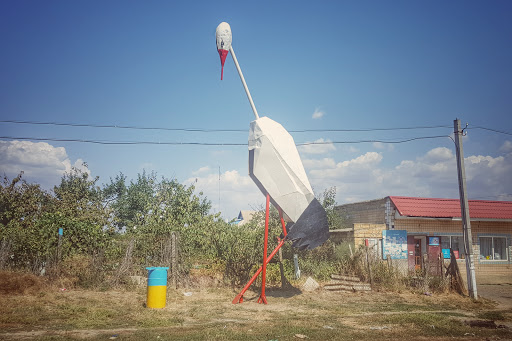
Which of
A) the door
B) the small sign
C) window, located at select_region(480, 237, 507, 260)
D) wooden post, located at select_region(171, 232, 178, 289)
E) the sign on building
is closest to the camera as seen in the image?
wooden post, located at select_region(171, 232, 178, 289)

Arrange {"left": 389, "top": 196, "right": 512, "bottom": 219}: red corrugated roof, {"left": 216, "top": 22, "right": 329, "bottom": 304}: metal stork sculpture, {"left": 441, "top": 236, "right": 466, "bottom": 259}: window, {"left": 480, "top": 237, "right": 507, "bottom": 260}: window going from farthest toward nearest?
{"left": 480, "top": 237, "right": 507, "bottom": 260}: window
{"left": 441, "top": 236, "right": 466, "bottom": 259}: window
{"left": 389, "top": 196, "right": 512, "bottom": 219}: red corrugated roof
{"left": 216, "top": 22, "right": 329, "bottom": 304}: metal stork sculpture

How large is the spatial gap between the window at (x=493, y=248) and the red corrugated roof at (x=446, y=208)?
1.40m

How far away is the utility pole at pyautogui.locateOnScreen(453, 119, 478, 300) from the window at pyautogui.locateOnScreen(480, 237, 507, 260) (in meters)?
10.3

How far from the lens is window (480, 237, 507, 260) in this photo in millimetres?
21625

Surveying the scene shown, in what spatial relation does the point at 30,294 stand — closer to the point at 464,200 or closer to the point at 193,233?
the point at 193,233

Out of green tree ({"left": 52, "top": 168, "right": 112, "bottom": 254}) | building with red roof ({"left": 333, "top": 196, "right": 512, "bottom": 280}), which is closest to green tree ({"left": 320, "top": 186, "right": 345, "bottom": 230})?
building with red roof ({"left": 333, "top": 196, "right": 512, "bottom": 280})

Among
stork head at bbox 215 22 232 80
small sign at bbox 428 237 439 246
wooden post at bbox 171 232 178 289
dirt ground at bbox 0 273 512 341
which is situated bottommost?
dirt ground at bbox 0 273 512 341

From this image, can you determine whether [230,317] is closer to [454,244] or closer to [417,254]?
[417,254]

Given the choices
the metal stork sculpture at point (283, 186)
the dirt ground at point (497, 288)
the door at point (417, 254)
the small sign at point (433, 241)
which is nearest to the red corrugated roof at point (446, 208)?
the small sign at point (433, 241)

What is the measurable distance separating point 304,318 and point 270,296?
3.48 meters

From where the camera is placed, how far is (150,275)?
31.1 feet

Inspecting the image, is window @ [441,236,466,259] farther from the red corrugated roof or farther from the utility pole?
the utility pole

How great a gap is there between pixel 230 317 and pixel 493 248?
19487mm

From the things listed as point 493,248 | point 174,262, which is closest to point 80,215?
point 174,262
